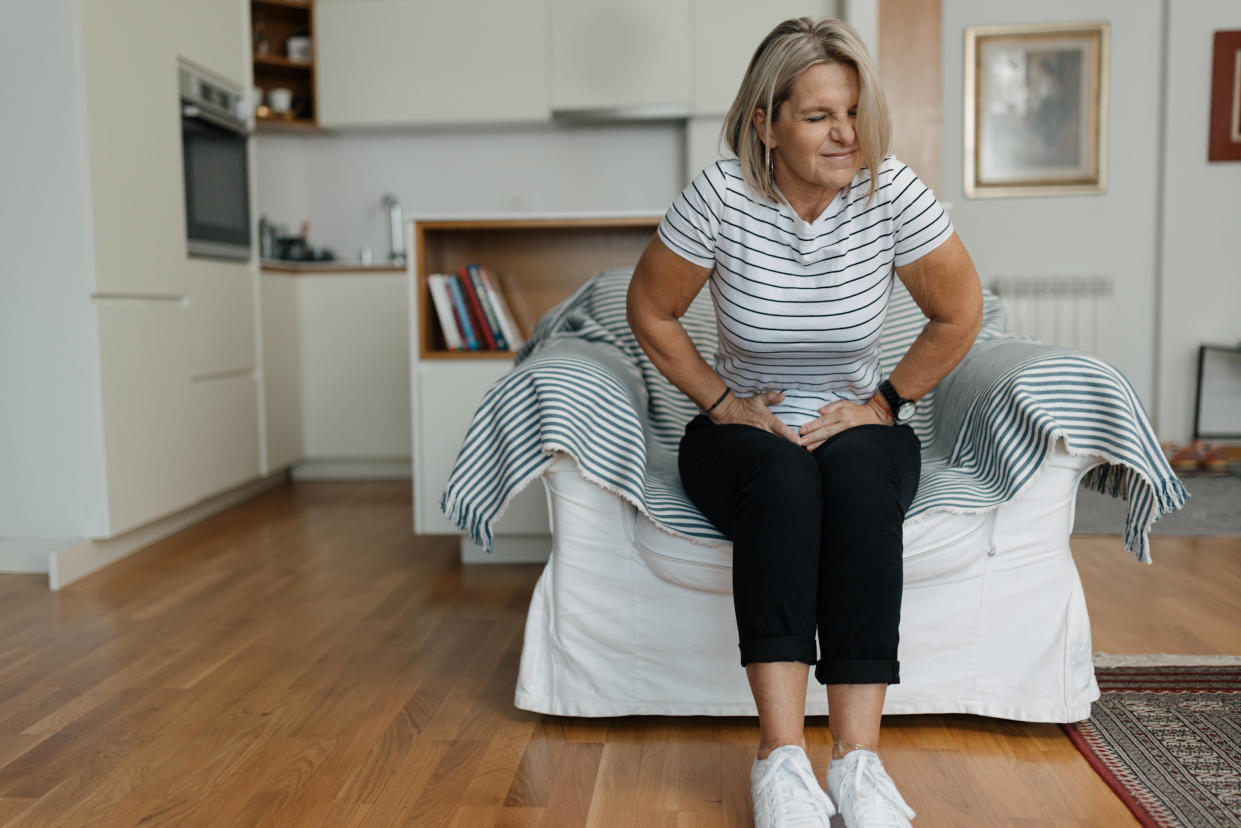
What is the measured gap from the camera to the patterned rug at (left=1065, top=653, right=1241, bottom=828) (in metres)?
1.44

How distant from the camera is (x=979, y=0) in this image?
485cm

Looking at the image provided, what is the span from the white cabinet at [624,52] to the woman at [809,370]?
2.84 meters

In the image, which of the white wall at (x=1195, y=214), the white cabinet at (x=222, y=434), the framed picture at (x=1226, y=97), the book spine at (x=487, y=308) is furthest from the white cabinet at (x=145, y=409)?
the framed picture at (x=1226, y=97)

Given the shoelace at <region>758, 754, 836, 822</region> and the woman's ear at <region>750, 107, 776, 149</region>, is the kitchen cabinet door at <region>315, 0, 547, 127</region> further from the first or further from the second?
the shoelace at <region>758, 754, 836, 822</region>

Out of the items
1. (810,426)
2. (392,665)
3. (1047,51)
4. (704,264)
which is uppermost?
(1047,51)

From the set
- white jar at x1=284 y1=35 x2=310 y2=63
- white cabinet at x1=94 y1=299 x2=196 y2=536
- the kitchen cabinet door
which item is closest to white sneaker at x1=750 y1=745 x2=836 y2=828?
white cabinet at x1=94 y1=299 x2=196 y2=536

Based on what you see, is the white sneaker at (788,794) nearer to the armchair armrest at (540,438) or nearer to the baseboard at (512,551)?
the armchair armrest at (540,438)

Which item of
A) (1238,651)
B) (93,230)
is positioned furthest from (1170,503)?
(93,230)

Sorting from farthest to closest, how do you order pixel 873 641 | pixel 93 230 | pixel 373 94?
pixel 373 94
pixel 93 230
pixel 873 641

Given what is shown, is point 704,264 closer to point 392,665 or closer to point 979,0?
point 392,665

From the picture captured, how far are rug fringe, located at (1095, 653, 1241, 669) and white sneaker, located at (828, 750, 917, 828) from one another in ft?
2.66

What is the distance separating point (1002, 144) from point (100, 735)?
4339mm

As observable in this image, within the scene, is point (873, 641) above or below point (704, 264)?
below

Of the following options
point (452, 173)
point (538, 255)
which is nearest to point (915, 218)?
point (538, 255)
